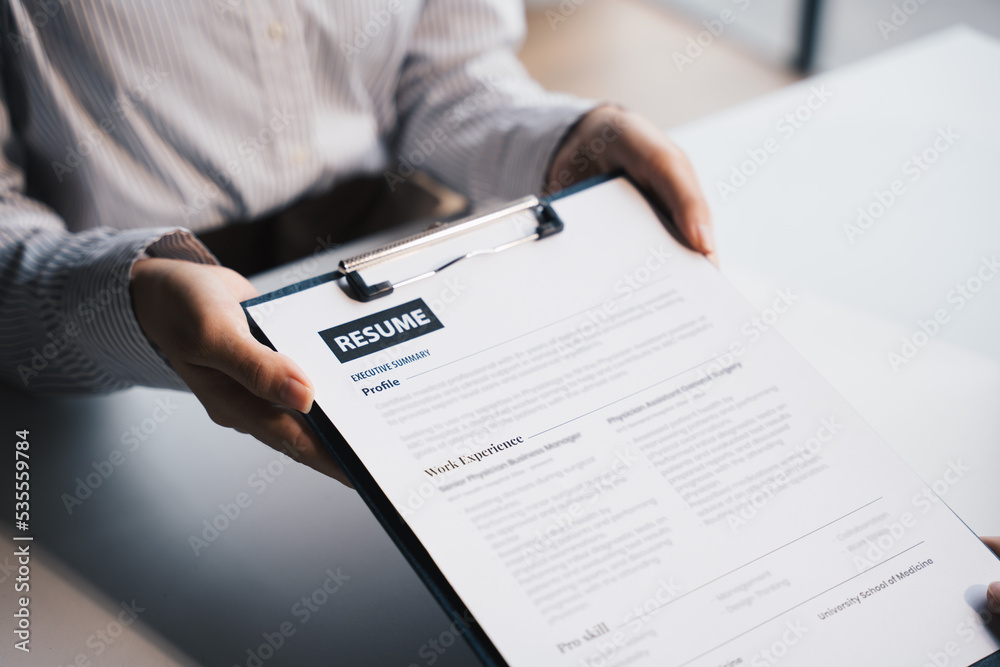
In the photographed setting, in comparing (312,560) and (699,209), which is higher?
(699,209)

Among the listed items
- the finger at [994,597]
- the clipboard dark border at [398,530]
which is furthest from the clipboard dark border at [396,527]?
the finger at [994,597]

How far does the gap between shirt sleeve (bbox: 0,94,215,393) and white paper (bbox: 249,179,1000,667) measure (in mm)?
179

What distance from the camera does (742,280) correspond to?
32.5 inches

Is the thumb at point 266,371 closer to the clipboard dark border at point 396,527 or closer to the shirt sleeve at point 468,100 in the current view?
the clipboard dark border at point 396,527

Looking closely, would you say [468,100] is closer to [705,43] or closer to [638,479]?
[638,479]

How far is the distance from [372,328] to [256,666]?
0.25 meters

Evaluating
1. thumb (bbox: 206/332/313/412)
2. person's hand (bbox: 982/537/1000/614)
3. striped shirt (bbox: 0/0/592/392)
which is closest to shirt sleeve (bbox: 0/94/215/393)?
striped shirt (bbox: 0/0/592/392)

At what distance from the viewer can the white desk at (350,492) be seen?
23.0 inches

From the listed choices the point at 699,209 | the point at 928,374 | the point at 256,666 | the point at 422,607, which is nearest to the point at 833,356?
the point at 928,374

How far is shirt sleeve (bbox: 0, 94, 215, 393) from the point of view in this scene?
2.18 ft

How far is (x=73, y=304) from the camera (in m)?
0.69

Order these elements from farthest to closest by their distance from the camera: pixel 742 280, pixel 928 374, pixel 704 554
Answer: pixel 742 280, pixel 928 374, pixel 704 554

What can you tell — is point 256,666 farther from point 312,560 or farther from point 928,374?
point 928,374

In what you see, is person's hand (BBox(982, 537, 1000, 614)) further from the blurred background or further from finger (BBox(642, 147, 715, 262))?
the blurred background
